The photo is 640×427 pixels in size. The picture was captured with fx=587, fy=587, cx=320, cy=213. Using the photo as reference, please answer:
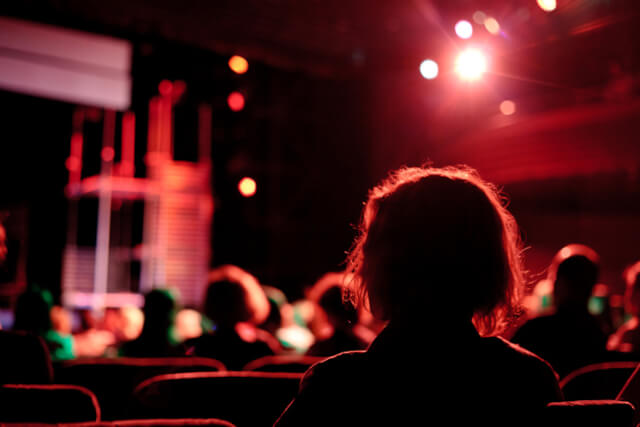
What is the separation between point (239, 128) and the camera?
9883mm

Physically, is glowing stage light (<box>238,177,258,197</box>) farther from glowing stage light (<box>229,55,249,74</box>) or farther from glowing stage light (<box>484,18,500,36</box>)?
glowing stage light (<box>484,18,500,36</box>)

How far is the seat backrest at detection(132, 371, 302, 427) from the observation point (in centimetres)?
183

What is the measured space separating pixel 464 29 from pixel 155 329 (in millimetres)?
4915

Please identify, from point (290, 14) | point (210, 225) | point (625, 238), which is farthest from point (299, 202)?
point (625, 238)

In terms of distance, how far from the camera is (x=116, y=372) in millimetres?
2451

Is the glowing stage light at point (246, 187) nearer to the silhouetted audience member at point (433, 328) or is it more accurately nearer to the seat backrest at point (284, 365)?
the seat backrest at point (284, 365)

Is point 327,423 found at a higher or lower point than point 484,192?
lower

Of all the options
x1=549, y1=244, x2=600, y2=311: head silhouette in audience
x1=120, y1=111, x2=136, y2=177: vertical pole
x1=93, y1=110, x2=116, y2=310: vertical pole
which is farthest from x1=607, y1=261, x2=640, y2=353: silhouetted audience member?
x1=120, y1=111, x2=136, y2=177: vertical pole

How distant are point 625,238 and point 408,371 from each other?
1002 cm

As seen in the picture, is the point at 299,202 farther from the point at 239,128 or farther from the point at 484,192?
the point at 484,192

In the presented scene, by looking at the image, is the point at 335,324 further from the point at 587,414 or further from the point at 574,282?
the point at 587,414

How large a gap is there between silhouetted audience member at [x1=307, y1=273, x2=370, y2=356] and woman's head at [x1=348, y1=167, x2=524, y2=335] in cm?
200

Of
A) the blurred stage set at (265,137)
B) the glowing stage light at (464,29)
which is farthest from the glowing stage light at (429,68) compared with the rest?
the blurred stage set at (265,137)

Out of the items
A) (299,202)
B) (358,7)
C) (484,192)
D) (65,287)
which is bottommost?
(65,287)
